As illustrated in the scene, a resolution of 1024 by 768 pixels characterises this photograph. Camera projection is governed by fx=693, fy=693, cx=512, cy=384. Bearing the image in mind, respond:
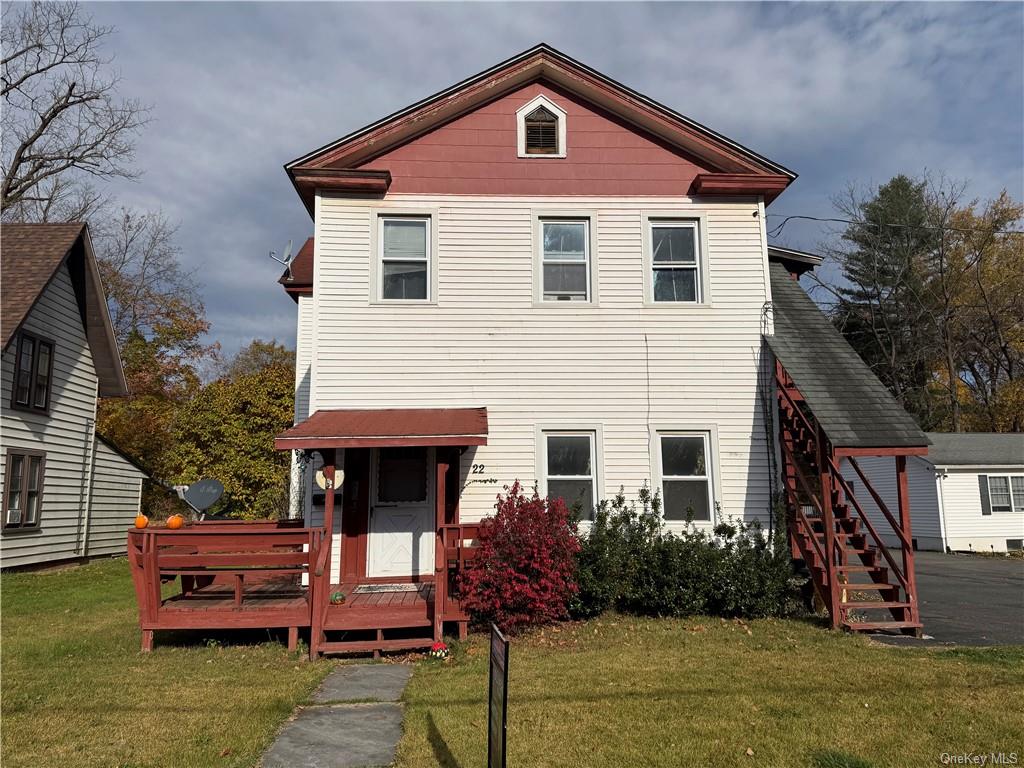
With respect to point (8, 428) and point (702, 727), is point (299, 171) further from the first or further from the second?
point (8, 428)

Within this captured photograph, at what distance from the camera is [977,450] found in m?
24.4

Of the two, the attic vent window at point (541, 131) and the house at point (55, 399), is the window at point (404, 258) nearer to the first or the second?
the attic vent window at point (541, 131)

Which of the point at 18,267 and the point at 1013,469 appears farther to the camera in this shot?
the point at 1013,469

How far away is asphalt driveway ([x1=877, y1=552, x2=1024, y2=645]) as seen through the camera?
358 inches

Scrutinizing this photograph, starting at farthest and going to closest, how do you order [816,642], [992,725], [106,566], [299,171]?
[106,566]
[299,171]
[816,642]
[992,725]

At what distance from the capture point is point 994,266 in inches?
1363

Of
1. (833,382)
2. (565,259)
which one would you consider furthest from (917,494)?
(565,259)

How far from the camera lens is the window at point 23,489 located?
50.4 feet

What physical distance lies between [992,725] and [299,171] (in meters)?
Result: 10.6

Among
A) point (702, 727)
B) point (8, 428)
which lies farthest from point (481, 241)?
point (8, 428)

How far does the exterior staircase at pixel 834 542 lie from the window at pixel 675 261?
1967 millimetres

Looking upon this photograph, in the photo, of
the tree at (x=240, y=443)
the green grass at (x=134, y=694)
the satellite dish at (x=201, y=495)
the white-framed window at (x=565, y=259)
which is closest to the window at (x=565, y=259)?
the white-framed window at (x=565, y=259)

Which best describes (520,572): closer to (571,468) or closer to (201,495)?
(571,468)

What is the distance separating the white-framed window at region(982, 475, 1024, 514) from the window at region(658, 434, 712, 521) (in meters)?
19.0
